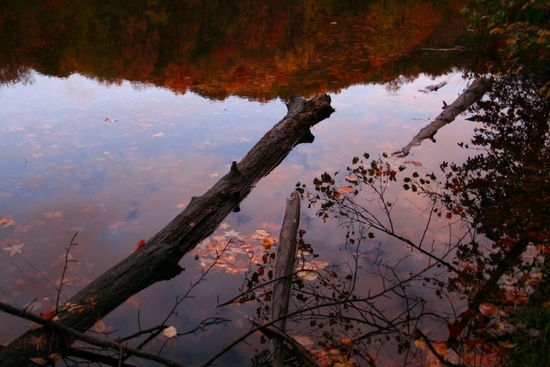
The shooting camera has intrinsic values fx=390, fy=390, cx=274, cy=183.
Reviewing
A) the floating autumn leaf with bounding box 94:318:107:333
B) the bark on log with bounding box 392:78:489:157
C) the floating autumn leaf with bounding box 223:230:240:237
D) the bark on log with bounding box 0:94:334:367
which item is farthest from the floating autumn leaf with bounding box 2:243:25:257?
the bark on log with bounding box 392:78:489:157

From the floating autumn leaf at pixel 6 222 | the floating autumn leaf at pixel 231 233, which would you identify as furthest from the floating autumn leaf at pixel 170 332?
the floating autumn leaf at pixel 6 222

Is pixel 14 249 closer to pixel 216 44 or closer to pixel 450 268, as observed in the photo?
pixel 450 268

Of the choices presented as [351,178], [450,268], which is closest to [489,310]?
[450,268]

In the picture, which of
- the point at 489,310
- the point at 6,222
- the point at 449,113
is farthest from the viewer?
the point at 449,113

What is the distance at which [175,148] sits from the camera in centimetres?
652

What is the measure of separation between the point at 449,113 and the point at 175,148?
528 cm

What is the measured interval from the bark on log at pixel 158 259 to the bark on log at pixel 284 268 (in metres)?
0.75

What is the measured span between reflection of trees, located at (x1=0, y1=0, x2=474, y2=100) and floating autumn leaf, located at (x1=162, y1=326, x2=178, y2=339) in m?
6.58

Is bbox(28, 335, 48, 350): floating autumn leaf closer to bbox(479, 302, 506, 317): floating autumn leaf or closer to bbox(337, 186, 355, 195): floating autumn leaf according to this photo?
bbox(479, 302, 506, 317): floating autumn leaf

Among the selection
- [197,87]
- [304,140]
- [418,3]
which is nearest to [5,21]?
[197,87]

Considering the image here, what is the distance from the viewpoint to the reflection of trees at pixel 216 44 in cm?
1027

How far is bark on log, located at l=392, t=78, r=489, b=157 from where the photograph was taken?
6.78 m

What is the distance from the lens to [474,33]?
12.9 m

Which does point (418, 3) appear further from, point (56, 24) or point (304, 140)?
point (304, 140)
